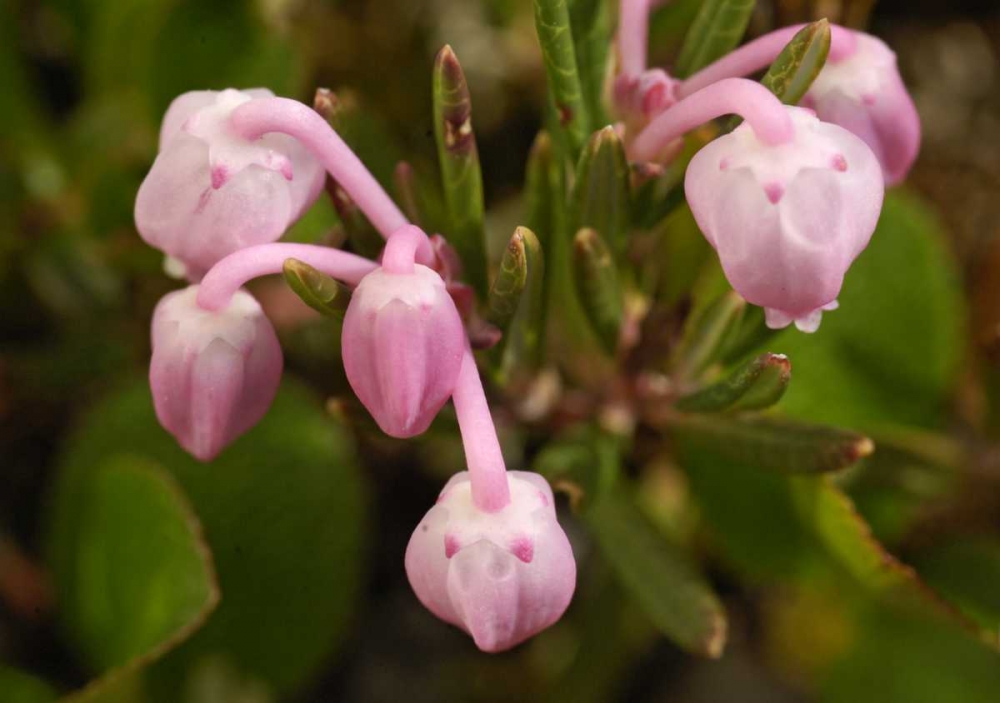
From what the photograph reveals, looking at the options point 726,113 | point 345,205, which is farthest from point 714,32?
point 345,205

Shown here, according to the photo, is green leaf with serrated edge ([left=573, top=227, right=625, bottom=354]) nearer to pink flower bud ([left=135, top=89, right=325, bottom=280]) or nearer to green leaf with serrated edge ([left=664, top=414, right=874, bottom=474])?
green leaf with serrated edge ([left=664, top=414, right=874, bottom=474])

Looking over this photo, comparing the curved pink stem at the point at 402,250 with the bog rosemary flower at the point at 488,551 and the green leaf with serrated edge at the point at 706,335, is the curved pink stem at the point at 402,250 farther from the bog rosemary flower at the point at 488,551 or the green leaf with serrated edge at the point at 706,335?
the green leaf with serrated edge at the point at 706,335

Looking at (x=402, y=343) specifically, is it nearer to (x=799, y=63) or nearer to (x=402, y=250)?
(x=402, y=250)

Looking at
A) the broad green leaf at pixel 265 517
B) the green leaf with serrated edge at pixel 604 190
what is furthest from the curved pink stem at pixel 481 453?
the broad green leaf at pixel 265 517

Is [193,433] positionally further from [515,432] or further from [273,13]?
[273,13]

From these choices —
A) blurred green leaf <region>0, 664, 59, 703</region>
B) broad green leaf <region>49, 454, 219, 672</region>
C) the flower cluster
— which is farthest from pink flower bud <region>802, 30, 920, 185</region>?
blurred green leaf <region>0, 664, 59, 703</region>

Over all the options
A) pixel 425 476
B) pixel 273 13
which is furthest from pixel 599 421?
pixel 273 13
